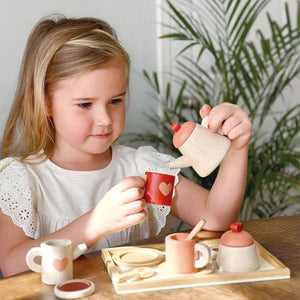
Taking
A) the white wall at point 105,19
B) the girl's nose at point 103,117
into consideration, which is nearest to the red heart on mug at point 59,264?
the girl's nose at point 103,117

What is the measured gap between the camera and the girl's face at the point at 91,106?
157cm

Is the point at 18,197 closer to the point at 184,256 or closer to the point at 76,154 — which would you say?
the point at 76,154

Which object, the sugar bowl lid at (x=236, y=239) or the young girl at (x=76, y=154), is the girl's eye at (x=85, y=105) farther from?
the sugar bowl lid at (x=236, y=239)

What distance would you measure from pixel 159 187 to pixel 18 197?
1.91 feet

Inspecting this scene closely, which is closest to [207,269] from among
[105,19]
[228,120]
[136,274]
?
[136,274]

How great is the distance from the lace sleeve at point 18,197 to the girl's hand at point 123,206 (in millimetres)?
339

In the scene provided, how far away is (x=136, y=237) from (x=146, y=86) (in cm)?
90

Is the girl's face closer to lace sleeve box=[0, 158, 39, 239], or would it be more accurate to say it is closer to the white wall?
lace sleeve box=[0, 158, 39, 239]

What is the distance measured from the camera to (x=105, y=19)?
7.57 feet

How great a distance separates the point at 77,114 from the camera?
1.60 meters

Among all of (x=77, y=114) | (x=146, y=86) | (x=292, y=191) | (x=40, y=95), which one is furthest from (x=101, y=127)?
(x=292, y=191)

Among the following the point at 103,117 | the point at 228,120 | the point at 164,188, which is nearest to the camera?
the point at 164,188

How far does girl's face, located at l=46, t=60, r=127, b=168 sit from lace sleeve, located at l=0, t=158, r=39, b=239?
184 millimetres

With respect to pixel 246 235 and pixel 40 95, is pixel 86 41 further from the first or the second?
pixel 246 235
